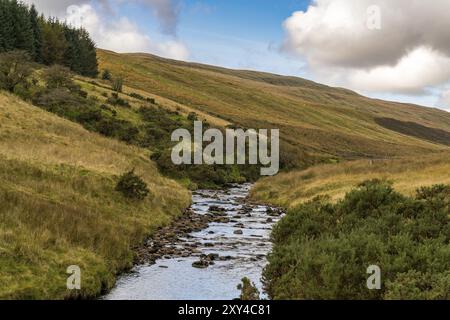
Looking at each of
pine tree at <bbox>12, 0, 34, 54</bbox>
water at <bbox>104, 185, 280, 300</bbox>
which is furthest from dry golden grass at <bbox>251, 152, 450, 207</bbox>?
pine tree at <bbox>12, 0, 34, 54</bbox>

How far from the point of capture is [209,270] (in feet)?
70.7

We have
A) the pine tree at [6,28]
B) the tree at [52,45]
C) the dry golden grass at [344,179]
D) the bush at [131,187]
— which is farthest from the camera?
the tree at [52,45]

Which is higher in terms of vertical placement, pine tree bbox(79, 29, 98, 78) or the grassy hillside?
pine tree bbox(79, 29, 98, 78)

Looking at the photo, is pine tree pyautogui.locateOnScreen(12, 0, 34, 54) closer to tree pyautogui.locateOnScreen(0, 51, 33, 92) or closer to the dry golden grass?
tree pyautogui.locateOnScreen(0, 51, 33, 92)

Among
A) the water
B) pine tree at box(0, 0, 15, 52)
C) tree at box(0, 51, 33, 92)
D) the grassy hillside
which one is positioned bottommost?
the water

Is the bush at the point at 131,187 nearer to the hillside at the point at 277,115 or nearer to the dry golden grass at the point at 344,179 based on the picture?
the dry golden grass at the point at 344,179

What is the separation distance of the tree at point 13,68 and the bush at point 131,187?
34.5 meters

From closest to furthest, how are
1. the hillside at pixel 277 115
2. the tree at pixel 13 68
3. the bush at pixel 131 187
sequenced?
the bush at pixel 131 187 → the tree at pixel 13 68 → the hillside at pixel 277 115

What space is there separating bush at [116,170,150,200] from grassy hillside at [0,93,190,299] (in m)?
0.55

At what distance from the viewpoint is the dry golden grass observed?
37.0m

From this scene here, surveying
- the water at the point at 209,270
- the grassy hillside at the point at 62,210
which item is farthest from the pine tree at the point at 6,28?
the water at the point at 209,270

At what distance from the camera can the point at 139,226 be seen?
2722cm

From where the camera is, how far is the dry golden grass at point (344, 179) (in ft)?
121

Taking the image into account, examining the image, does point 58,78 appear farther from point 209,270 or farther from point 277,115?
point 277,115
